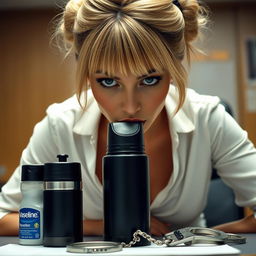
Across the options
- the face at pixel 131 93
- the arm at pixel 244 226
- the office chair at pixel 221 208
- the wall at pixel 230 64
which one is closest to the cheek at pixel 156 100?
the face at pixel 131 93

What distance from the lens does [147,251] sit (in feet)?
2.27

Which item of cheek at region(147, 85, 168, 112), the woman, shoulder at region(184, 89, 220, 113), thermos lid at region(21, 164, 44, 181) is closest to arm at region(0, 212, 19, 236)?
the woman

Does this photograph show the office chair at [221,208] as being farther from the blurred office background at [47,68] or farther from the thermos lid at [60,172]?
the blurred office background at [47,68]

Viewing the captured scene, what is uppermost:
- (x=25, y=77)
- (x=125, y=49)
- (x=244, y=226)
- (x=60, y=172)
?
(x=25, y=77)

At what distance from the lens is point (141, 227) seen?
29.6 inches

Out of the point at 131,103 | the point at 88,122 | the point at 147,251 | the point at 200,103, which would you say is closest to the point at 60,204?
the point at 147,251

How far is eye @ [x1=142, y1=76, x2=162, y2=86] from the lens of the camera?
3.19ft

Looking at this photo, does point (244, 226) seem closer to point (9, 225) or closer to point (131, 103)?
point (131, 103)

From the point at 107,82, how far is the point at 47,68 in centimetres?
274

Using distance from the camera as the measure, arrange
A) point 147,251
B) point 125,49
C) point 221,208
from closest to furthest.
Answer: point 147,251 < point 125,49 < point 221,208

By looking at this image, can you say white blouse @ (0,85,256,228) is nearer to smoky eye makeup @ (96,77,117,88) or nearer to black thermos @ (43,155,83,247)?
smoky eye makeup @ (96,77,117,88)

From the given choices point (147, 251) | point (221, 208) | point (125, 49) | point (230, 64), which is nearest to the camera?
point (147, 251)

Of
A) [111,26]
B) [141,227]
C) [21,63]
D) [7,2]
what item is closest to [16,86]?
[21,63]

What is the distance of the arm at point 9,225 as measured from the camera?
3.31 ft
